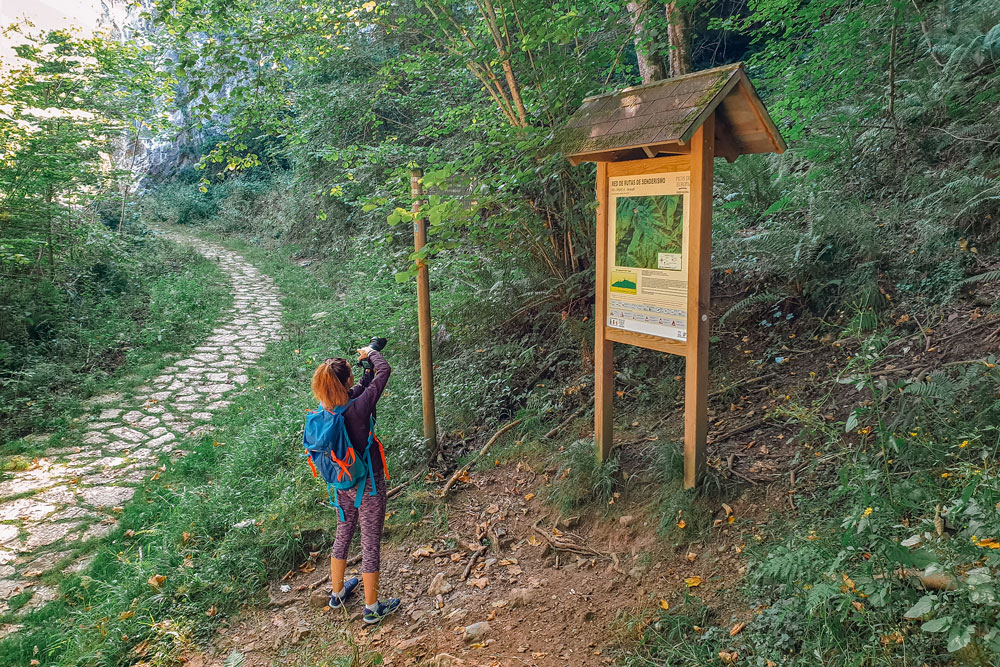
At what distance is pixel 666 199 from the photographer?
356cm

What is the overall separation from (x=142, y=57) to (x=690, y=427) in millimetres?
12387

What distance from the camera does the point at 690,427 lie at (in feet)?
11.6

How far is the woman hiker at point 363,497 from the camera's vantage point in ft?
11.2

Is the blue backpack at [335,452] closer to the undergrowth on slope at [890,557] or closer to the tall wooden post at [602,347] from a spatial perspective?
the tall wooden post at [602,347]

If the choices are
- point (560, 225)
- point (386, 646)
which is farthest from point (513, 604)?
point (560, 225)

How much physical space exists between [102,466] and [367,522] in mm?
4069

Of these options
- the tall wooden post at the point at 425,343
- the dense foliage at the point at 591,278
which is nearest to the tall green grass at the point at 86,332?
the dense foliage at the point at 591,278

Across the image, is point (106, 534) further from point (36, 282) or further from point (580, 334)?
point (36, 282)

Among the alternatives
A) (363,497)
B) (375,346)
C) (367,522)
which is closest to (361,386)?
(375,346)

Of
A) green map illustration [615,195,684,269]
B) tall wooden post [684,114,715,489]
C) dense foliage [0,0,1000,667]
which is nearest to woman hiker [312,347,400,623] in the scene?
dense foliage [0,0,1000,667]

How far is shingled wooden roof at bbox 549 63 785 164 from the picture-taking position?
3.24 metres

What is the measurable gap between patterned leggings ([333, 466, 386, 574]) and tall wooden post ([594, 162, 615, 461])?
157 cm

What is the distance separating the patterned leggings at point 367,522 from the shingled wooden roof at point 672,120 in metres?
2.55

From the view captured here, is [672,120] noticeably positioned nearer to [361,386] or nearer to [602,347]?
[602,347]
